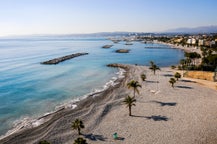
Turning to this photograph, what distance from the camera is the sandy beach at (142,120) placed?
29734 millimetres

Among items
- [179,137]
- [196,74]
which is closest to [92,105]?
[179,137]

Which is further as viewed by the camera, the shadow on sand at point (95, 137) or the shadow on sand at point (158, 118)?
the shadow on sand at point (158, 118)

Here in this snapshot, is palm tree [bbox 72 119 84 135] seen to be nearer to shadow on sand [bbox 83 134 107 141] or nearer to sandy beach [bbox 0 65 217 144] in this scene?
sandy beach [bbox 0 65 217 144]

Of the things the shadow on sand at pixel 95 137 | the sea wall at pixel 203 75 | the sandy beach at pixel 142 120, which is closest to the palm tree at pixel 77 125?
the sandy beach at pixel 142 120

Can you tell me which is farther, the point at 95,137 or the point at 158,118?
the point at 158,118

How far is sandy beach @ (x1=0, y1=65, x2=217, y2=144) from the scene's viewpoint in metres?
29.7

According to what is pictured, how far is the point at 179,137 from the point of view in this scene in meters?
29.2

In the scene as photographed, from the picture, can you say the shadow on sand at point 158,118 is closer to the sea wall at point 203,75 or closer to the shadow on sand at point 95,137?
the shadow on sand at point 95,137

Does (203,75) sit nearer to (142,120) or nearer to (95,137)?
(142,120)

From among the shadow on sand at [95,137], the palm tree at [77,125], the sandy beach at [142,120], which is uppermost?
the palm tree at [77,125]

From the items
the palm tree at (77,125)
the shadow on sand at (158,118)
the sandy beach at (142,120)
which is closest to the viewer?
the sandy beach at (142,120)

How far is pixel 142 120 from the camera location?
115ft

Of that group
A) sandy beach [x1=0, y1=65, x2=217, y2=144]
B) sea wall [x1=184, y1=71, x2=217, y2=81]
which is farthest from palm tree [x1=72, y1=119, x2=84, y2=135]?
sea wall [x1=184, y1=71, x2=217, y2=81]

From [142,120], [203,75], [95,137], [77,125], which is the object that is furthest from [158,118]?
[203,75]
